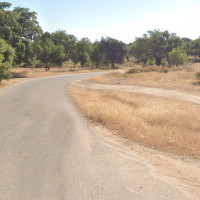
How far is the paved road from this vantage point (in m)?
3.99

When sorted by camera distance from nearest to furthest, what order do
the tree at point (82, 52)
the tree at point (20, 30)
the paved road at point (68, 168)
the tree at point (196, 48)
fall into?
the paved road at point (68, 168), the tree at point (20, 30), the tree at point (82, 52), the tree at point (196, 48)

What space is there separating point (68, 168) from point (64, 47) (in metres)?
55.9

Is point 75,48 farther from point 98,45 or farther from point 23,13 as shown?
point 23,13

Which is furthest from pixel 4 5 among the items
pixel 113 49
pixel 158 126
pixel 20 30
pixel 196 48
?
pixel 196 48

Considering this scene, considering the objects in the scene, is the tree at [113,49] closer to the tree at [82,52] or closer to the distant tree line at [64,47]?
the distant tree line at [64,47]

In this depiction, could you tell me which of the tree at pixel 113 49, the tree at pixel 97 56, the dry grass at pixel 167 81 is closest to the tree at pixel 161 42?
the tree at pixel 113 49

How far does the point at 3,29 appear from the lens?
27.7m

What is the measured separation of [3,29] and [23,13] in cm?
621

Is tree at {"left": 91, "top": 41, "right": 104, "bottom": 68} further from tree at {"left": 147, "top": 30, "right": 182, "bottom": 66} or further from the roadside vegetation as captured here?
tree at {"left": 147, "top": 30, "right": 182, "bottom": 66}

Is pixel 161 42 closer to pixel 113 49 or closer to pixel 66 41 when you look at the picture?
pixel 113 49

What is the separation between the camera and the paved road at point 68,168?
13.1 feet

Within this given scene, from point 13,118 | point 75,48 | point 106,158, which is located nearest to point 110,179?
point 106,158

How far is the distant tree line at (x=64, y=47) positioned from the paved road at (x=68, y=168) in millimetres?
14566

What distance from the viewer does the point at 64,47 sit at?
2277 inches
